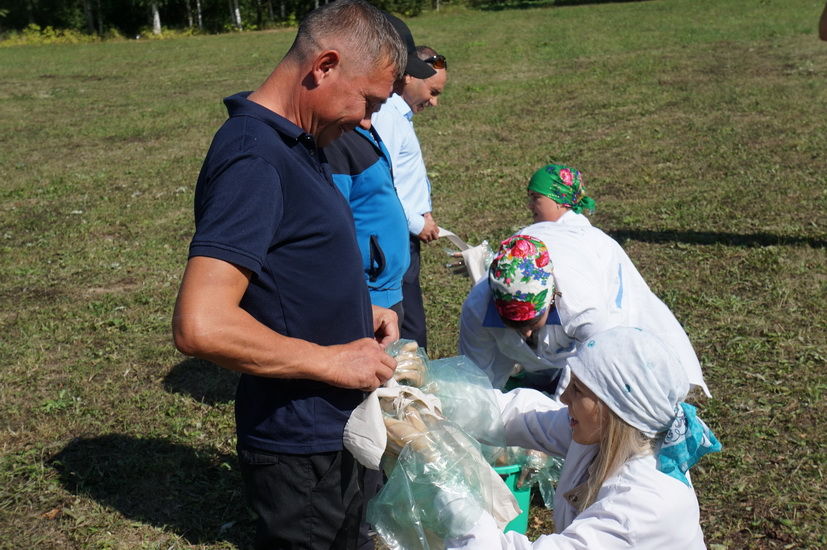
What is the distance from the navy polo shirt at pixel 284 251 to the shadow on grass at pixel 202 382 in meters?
2.55

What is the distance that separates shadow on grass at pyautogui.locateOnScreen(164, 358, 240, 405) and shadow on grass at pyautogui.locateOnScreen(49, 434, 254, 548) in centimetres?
49

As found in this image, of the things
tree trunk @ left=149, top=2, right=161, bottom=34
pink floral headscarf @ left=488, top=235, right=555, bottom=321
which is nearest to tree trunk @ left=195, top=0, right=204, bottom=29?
tree trunk @ left=149, top=2, right=161, bottom=34

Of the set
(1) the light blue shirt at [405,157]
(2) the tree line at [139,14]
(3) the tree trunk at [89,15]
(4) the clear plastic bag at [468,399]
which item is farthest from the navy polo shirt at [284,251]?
(3) the tree trunk at [89,15]

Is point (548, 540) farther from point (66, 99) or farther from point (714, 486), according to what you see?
point (66, 99)

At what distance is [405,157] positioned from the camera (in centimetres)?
432

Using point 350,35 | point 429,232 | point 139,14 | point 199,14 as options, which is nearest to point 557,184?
point 429,232

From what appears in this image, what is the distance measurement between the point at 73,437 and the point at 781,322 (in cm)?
434

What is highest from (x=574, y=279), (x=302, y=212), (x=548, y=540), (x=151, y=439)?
(x=302, y=212)

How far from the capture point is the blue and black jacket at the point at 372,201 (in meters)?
3.32

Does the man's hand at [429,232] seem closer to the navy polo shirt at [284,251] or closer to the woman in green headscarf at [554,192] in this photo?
the woman in green headscarf at [554,192]

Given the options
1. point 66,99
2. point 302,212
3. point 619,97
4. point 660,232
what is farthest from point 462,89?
point 302,212

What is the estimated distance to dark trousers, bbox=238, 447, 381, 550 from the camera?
235 centimetres

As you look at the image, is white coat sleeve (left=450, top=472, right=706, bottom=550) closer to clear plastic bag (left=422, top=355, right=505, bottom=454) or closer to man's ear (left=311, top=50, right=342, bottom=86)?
clear plastic bag (left=422, top=355, right=505, bottom=454)

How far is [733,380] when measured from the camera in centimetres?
479
